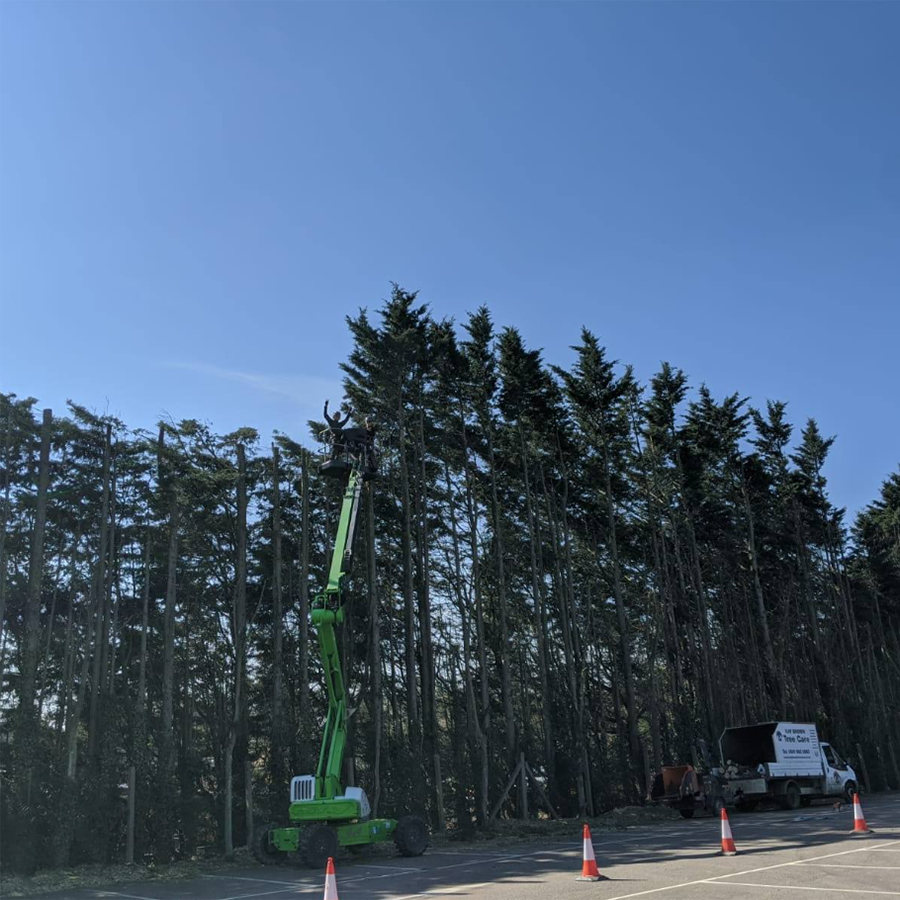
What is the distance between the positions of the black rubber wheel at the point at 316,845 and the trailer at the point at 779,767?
55.2 ft

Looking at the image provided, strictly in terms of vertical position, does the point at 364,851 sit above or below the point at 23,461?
below

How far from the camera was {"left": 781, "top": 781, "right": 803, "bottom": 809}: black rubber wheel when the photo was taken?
27922mm

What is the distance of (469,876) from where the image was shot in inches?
500

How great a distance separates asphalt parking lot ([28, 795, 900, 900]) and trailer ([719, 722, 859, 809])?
9.51 m

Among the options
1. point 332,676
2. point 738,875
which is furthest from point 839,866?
point 332,676

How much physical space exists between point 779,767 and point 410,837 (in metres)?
16.9

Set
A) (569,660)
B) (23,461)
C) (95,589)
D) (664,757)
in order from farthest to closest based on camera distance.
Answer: (664,757)
(569,660)
(95,589)
(23,461)

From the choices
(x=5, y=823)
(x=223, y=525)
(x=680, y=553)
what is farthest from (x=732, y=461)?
(x=5, y=823)

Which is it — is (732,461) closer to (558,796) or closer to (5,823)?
(558,796)

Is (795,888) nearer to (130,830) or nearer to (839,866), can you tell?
(839,866)

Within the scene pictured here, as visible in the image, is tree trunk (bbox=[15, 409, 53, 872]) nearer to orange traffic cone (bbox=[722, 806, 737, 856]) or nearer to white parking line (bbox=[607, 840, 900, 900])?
white parking line (bbox=[607, 840, 900, 900])

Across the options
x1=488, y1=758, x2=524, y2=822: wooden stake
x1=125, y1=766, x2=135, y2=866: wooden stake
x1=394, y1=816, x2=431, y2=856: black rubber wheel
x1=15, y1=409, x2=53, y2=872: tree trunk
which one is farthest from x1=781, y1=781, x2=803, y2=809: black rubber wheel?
x1=15, y1=409, x2=53, y2=872: tree trunk

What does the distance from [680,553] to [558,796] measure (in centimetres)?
1538

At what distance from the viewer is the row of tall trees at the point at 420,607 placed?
20109 millimetres
